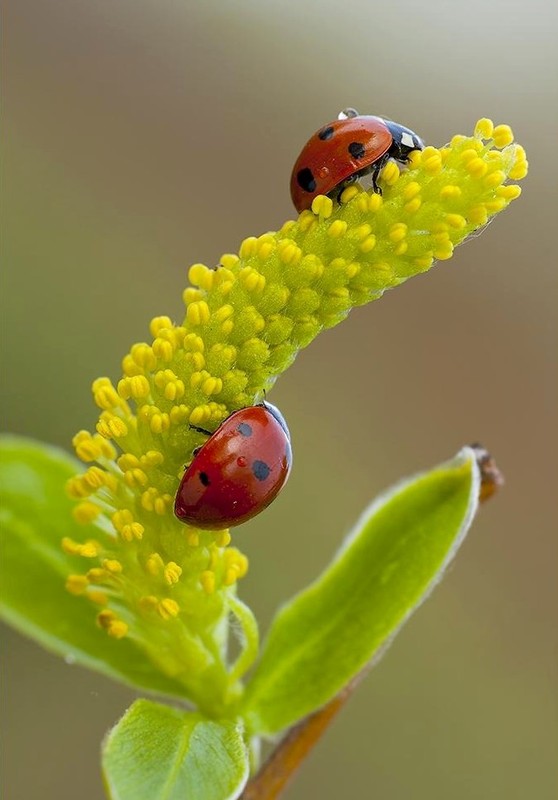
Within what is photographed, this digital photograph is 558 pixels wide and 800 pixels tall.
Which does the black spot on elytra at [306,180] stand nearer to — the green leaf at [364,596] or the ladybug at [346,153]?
the ladybug at [346,153]

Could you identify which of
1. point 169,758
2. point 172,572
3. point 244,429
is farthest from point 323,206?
point 169,758

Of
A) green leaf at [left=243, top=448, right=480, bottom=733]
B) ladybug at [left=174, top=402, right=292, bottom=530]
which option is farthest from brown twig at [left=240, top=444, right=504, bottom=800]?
ladybug at [left=174, top=402, right=292, bottom=530]

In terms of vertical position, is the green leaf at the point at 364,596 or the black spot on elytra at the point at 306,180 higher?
the black spot on elytra at the point at 306,180

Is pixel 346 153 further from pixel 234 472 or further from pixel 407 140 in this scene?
pixel 234 472

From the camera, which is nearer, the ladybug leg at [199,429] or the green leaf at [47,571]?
the ladybug leg at [199,429]

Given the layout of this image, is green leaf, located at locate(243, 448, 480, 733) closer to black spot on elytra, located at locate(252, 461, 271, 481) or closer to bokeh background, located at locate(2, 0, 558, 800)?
black spot on elytra, located at locate(252, 461, 271, 481)

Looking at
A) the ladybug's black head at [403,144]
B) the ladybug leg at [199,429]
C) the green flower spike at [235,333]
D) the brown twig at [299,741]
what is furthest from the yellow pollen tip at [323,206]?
the brown twig at [299,741]
